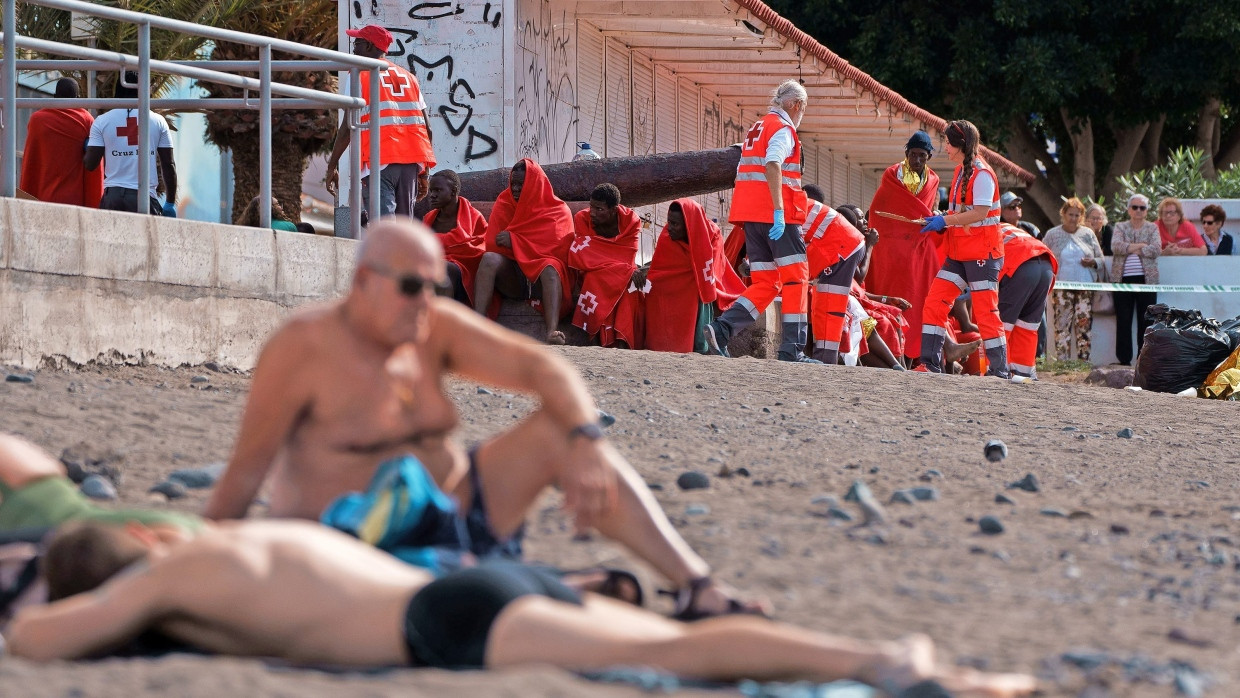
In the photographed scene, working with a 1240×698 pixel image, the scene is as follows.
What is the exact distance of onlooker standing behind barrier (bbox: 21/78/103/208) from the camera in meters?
10.3

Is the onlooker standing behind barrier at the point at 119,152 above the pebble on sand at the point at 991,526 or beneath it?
above

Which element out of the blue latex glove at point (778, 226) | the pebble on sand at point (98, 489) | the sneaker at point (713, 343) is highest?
the blue latex glove at point (778, 226)

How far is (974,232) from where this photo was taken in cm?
1168

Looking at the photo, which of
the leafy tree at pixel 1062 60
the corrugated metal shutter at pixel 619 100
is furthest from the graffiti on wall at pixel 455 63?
the leafy tree at pixel 1062 60

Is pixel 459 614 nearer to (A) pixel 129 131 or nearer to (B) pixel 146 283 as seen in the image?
(B) pixel 146 283

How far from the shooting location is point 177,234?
26.8ft

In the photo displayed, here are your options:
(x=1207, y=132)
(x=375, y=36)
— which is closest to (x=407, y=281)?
(x=375, y=36)

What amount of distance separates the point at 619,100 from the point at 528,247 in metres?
7.75

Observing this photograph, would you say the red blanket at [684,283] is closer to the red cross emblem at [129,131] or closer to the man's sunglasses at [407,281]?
the red cross emblem at [129,131]

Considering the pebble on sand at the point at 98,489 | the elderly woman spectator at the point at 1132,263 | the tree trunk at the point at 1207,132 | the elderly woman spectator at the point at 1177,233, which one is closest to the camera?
the pebble on sand at the point at 98,489

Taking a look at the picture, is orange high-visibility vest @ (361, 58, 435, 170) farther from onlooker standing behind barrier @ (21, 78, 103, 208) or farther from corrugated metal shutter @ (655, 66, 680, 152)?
corrugated metal shutter @ (655, 66, 680, 152)

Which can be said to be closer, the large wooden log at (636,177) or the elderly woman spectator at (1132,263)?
the large wooden log at (636,177)

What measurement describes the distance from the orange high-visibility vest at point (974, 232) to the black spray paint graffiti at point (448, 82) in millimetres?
5424

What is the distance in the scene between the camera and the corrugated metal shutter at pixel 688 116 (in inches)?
860
